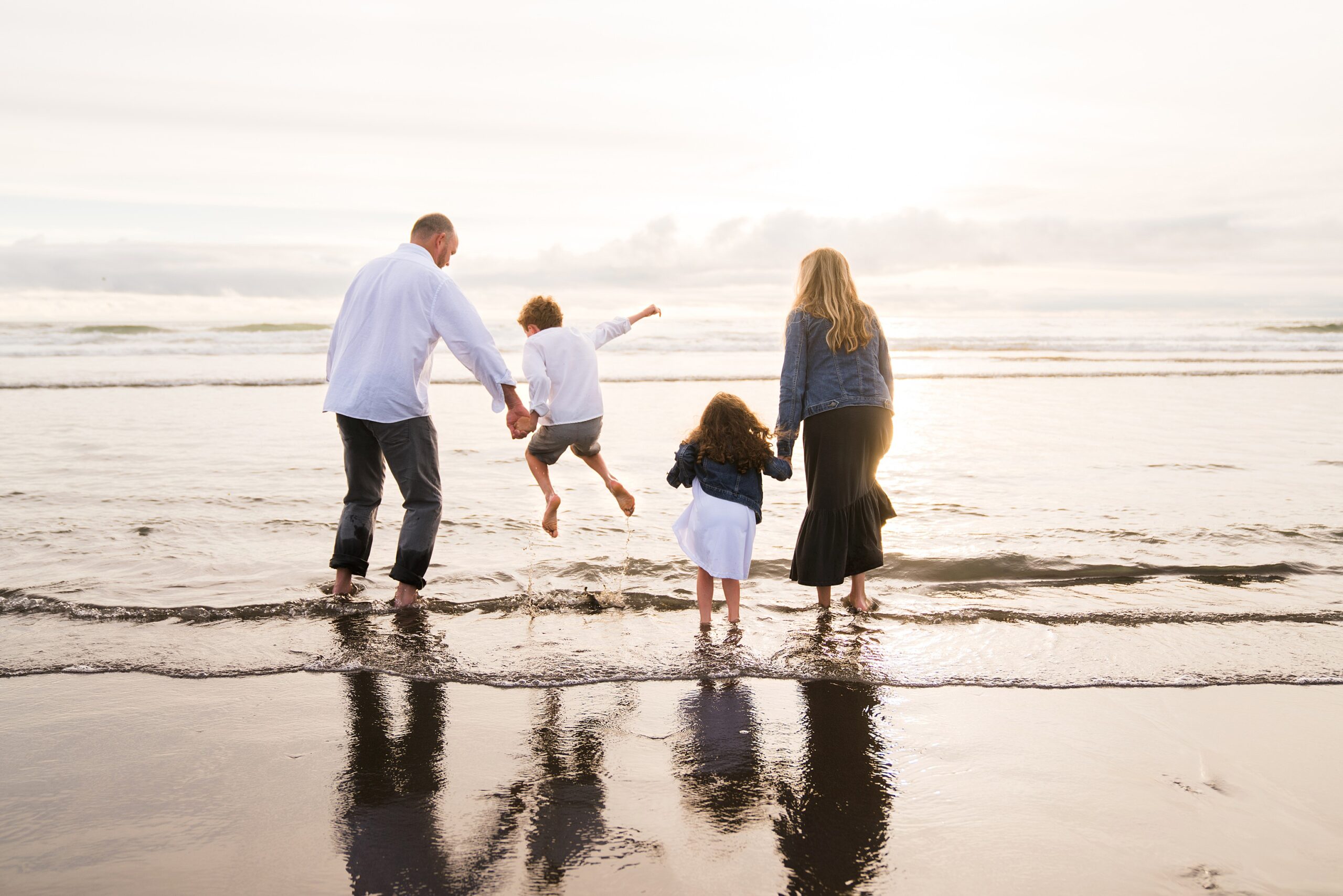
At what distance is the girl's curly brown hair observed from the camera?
499cm

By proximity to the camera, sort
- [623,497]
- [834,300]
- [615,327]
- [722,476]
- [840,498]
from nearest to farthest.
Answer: [722,476]
[834,300]
[840,498]
[623,497]
[615,327]

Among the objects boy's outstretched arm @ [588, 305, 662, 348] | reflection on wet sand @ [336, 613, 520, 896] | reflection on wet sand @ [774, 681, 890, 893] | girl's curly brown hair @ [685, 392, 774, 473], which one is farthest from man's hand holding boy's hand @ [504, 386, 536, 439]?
reflection on wet sand @ [774, 681, 890, 893]

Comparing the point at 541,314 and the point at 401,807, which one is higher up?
the point at 541,314

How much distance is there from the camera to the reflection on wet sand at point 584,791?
8.59 feet

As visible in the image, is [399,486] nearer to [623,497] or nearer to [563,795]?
[623,497]

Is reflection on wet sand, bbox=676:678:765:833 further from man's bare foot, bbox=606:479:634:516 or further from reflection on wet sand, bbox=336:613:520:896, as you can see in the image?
man's bare foot, bbox=606:479:634:516

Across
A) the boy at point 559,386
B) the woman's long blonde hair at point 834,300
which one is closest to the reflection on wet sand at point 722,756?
the woman's long blonde hair at point 834,300

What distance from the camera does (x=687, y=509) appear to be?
5203 mm

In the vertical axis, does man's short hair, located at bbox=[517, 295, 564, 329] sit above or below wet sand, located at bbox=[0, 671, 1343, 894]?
above

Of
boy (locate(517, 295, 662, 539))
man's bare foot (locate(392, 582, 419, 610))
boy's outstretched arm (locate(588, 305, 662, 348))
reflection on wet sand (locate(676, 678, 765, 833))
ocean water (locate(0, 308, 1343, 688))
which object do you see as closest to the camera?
reflection on wet sand (locate(676, 678, 765, 833))

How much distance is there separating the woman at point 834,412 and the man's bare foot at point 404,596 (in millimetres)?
2166

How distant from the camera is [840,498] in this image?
5.31 m

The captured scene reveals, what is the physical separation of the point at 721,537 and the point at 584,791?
2.08 m

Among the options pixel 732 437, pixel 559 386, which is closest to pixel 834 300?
pixel 732 437
